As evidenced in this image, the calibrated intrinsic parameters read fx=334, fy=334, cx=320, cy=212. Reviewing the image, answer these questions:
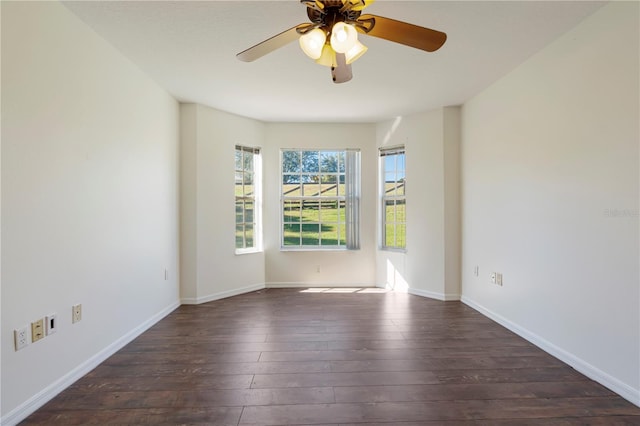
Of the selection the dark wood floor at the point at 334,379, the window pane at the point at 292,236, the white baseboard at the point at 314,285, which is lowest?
the dark wood floor at the point at 334,379

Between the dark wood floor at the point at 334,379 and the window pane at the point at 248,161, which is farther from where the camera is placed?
the window pane at the point at 248,161

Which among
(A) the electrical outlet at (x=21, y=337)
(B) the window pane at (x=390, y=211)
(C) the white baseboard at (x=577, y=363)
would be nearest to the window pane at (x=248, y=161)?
(B) the window pane at (x=390, y=211)

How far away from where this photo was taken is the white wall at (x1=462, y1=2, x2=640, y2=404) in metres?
2.02

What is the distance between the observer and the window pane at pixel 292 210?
502 centimetres

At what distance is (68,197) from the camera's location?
2.17 m

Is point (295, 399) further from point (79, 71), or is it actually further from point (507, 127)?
point (507, 127)

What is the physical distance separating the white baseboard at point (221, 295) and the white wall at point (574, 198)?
2.98m

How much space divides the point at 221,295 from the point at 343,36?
3.59 m

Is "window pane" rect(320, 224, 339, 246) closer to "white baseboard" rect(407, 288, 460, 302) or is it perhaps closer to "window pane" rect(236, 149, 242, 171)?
"white baseboard" rect(407, 288, 460, 302)

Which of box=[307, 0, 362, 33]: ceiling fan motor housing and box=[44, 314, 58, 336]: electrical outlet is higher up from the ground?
box=[307, 0, 362, 33]: ceiling fan motor housing

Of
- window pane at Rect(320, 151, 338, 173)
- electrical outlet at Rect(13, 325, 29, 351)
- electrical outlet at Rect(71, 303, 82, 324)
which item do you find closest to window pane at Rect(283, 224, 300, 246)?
window pane at Rect(320, 151, 338, 173)

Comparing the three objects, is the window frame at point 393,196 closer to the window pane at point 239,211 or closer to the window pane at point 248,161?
the window pane at point 248,161

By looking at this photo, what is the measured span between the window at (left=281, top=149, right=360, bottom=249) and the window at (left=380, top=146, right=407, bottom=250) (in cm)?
41

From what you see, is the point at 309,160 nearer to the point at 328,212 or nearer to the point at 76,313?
the point at 328,212
